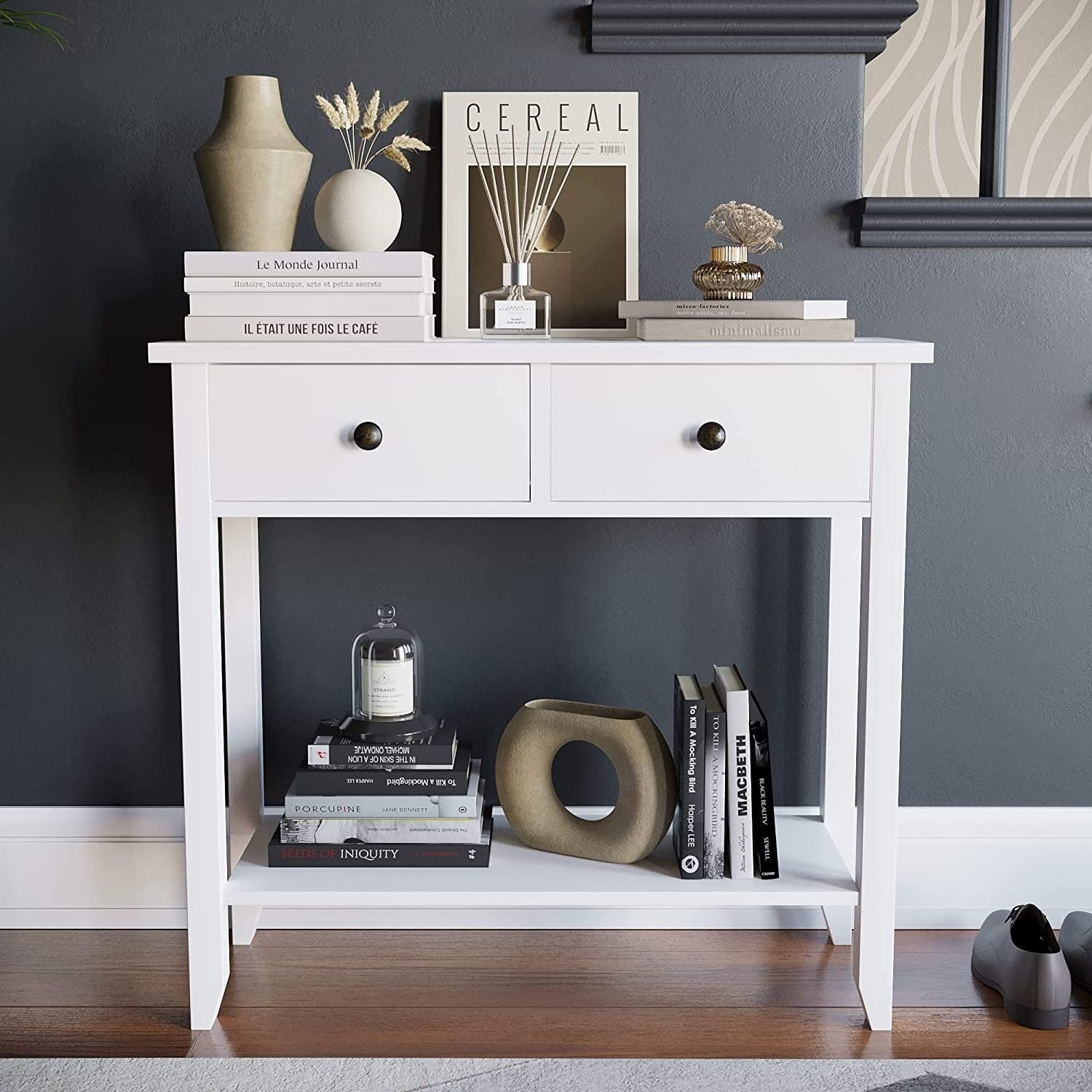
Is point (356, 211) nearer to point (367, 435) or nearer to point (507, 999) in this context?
point (367, 435)

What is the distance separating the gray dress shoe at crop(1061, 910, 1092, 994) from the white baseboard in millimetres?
131

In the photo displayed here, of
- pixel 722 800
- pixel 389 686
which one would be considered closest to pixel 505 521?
pixel 389 686

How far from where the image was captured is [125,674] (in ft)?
5.89

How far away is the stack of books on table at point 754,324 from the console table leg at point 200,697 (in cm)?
54

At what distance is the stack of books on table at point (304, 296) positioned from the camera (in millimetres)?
1390

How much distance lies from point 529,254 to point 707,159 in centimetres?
29

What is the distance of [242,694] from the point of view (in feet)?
5.68

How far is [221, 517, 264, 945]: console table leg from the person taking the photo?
1.71 m

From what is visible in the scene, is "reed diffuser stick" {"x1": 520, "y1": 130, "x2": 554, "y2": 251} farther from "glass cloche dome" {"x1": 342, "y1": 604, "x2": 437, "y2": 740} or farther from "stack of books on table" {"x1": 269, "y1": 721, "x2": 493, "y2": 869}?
"stack of books on table" {"x1": 269, "y1": 721, "x2": 493, "y2": 869}

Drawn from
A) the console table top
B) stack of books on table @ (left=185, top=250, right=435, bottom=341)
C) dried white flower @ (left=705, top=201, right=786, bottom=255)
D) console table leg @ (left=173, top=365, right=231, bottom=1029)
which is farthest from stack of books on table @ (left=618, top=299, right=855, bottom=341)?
console table leg @ (left=173, top=365, right=231, bottom=1029)

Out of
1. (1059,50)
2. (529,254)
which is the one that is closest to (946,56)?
(1059,50)

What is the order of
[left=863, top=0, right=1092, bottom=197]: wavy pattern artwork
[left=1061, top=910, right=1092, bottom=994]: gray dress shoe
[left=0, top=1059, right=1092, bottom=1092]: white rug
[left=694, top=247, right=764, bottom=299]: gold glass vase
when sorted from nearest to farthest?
[left=0, top=1059, right=1092, bottom=1092]: white rug → [left=694, top=247, right=764, bottom=299]: gold glass vase → [left=1061, top=910, right=1092, bottom=994]: gray dress shoe → [left=863, top=0, right=1092, bottom=197]: wavy pattern artwork

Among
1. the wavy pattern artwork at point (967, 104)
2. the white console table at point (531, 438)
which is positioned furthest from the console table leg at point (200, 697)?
the wavy pattern artwork at point (967, 104)

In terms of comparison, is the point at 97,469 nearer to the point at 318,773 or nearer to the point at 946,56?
the point at 318,773
